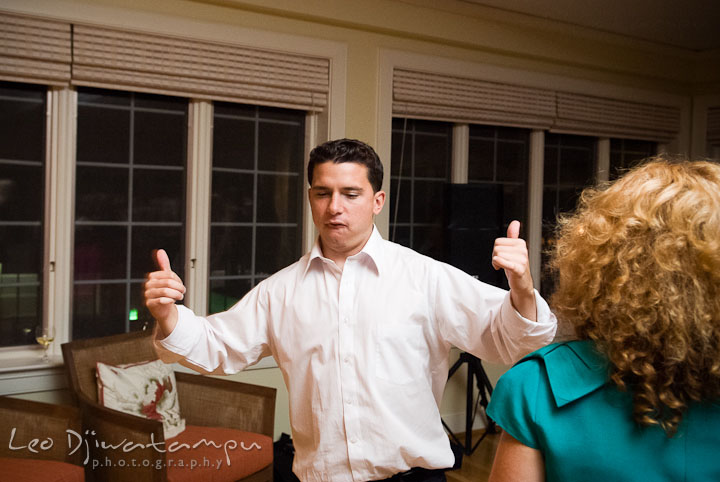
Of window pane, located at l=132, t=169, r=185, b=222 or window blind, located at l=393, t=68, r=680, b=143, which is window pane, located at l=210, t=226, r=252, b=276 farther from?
window blind, located at l=393, t=68, r=680, b=143

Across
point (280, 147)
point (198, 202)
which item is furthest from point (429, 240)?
point (198, 202)

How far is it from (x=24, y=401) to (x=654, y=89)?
486cm

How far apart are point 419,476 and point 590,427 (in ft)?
3.20

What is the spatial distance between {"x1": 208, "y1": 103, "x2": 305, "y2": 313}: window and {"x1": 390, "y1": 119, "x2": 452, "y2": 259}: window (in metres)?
0.69

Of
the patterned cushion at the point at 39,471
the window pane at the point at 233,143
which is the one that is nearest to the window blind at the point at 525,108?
the window pane at the point at 233,143

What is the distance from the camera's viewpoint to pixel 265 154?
13.0 ft

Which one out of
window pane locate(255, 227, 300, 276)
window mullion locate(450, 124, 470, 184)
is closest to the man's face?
window pane locate(255, 227, 300, 276)

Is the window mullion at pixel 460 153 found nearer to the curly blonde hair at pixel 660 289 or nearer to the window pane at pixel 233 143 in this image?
the window pane at pixel 233 143

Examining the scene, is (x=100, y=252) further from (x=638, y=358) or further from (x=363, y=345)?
(x=638, y=358)

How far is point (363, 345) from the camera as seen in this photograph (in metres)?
1.73

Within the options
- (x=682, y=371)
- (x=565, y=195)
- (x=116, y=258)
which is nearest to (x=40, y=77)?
(x=116, y=258)

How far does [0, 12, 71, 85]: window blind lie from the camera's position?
10.0 feet

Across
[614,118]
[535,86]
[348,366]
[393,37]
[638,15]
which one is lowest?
[348,366]

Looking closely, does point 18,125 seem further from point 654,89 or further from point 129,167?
point 654,89
